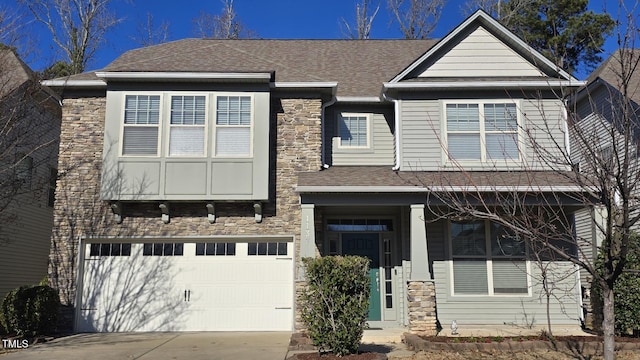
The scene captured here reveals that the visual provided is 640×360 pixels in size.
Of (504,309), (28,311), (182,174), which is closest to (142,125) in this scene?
(182,174)

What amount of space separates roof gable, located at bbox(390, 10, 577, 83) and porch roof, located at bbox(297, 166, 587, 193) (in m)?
2.55

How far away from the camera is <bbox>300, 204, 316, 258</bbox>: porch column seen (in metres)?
11.1

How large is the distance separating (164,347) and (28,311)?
3.07m

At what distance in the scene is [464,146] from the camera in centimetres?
1238

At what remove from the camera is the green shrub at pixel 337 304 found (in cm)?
811

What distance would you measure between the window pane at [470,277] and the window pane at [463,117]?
123 inches

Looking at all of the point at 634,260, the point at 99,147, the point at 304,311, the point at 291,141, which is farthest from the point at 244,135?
the point at 634,260

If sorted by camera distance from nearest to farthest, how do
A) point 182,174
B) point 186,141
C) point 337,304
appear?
point 337,304 → point 182,174 → point 186,141

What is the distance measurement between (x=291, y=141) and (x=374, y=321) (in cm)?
467

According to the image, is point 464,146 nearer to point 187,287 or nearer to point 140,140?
point 187,287

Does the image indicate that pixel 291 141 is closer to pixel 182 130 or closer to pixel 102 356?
pixel 182 130

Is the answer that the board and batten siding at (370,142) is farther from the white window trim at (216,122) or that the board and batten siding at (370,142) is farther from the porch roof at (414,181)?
the white window trim at (216,122)

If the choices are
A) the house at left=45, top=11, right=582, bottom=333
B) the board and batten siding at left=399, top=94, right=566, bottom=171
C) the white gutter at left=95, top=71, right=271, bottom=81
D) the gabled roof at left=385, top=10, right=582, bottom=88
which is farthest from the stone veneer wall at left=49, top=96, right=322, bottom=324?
the gabled roof at left=385, top=10, right=582, bottom=88

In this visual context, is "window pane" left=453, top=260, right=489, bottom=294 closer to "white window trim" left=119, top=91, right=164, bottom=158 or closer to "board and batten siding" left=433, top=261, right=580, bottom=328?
"board and batten siding" left=433, top=261, right=580, bottom=328
